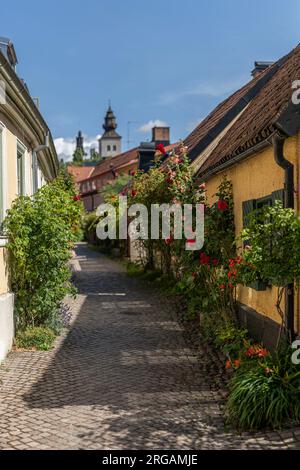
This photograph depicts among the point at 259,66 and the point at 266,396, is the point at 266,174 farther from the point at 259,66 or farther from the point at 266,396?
the point at 259,66

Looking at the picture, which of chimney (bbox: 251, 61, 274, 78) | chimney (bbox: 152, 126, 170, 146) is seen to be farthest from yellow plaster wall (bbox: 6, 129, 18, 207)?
chimney (bbox: 152, 126, 170, 146)

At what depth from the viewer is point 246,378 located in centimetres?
554

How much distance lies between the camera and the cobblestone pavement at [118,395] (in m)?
4.95

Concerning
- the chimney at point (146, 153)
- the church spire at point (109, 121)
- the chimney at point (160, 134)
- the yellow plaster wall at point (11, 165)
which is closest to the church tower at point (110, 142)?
the church spire at point (109, 121)

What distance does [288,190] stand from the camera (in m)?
6.11

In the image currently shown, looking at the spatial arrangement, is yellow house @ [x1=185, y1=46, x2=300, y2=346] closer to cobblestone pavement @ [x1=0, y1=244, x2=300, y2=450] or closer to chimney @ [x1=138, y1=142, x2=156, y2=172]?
cobblestone pavement @ [x1=0, y1=244, x2=300, y2=450]

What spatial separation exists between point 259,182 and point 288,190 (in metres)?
1.52

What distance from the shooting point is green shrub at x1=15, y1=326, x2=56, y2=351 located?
8516 millimetres

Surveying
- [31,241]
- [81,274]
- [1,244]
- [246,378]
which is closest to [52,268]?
[31,241]

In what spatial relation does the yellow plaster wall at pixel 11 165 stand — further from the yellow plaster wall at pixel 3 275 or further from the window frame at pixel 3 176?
the yellow plaster wall at pixel 3 275

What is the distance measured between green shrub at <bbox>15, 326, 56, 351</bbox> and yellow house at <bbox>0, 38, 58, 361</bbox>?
0.19 m

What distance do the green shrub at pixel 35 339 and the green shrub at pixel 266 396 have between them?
3.80m
